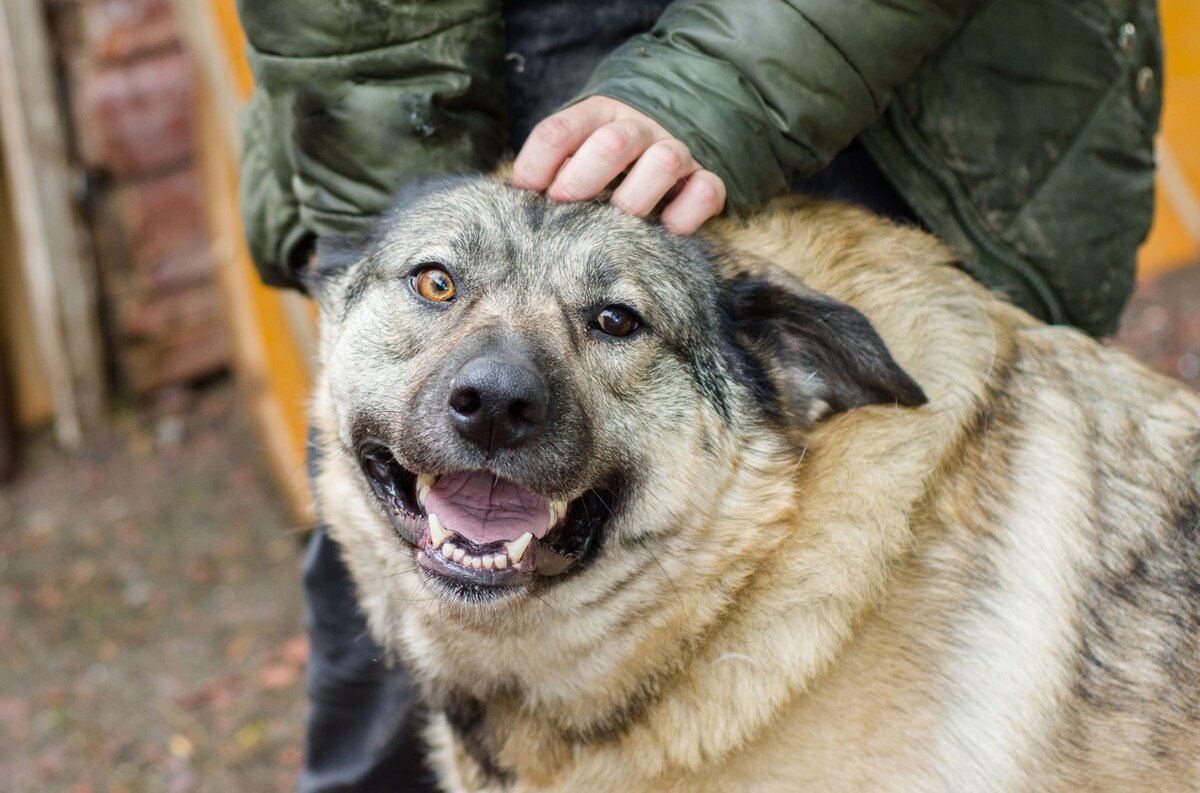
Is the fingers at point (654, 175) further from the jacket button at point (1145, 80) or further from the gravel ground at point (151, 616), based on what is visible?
the gravel ground at point (151, 616)

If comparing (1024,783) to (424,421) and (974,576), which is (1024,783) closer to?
(974,576)

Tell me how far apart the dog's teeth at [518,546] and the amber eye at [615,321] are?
422 millimetres

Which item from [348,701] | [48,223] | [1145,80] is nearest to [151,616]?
[48,223]

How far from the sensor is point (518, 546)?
2.29 meters

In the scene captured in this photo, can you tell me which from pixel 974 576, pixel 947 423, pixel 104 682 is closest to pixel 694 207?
pixel 947 423

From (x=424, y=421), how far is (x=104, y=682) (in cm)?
340

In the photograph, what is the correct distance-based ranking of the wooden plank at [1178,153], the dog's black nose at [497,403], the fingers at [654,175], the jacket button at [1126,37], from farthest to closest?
1. the wooden plank at [1178,153]
2. the jacket button at [1126,37]
3. the fingers at [654,175]
4. the dog's black nose at [497,403]

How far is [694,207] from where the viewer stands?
2.33 m

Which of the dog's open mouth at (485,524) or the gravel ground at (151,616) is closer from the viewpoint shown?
the dog's open mouth at (485,524)

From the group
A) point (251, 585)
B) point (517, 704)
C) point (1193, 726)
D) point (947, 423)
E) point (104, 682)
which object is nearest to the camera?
point (1193, 726)

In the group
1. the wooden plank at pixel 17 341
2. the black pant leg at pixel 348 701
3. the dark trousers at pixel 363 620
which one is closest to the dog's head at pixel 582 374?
the dark trousers at pixel 363 620

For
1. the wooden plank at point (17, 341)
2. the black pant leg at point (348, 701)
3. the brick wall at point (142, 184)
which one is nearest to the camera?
the black pant leg at point (348, 701)

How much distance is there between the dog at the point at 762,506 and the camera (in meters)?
2.19

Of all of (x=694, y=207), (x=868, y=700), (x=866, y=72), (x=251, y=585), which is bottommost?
(x=251, y=585)
